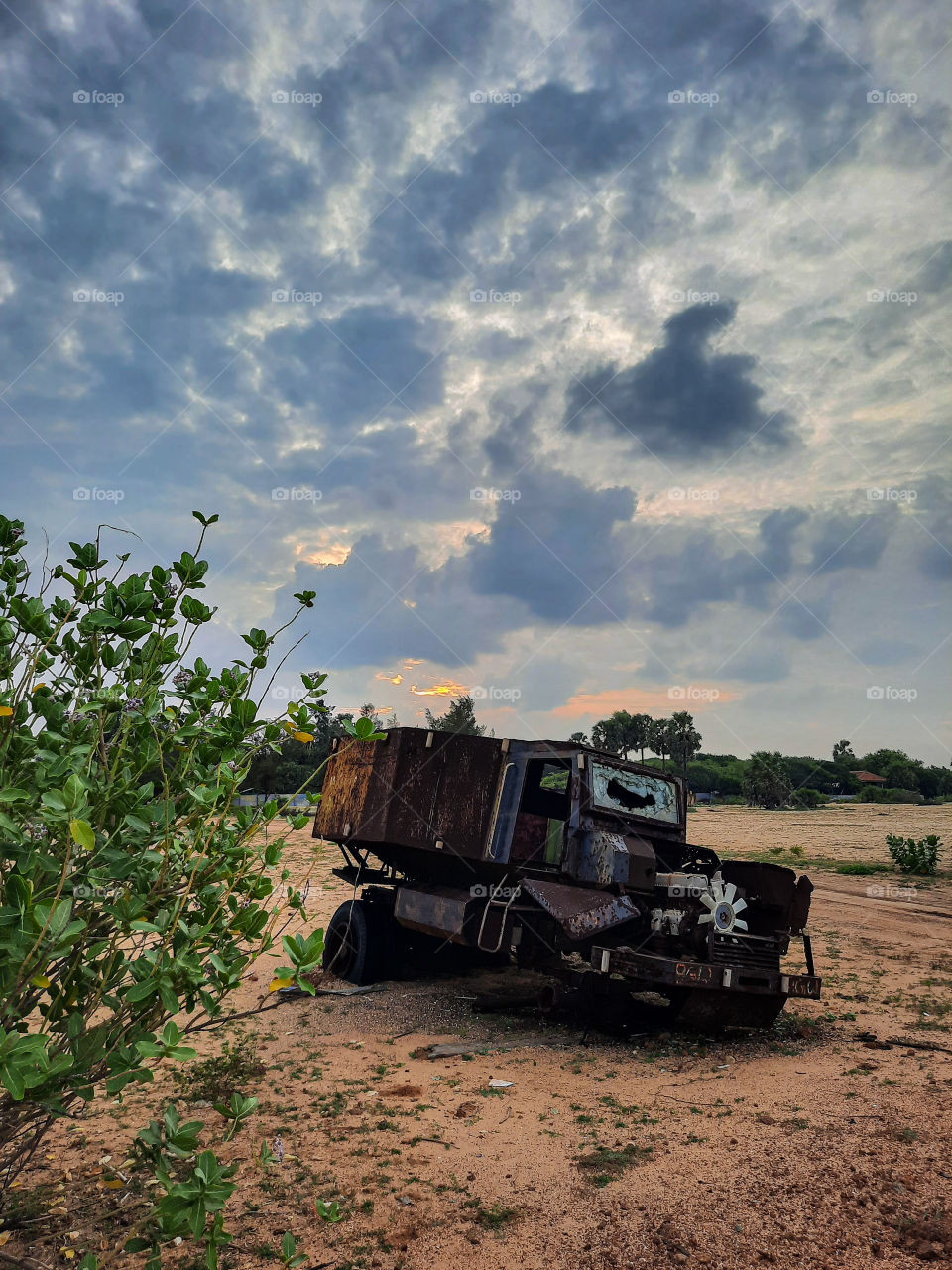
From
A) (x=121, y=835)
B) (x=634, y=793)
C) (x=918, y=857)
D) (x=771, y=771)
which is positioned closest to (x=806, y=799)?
(x=771, y=771)

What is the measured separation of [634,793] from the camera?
814cm

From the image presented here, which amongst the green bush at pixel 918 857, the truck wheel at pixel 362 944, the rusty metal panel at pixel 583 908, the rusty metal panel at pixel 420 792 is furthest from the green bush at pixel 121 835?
the green bush at pixel 918 857

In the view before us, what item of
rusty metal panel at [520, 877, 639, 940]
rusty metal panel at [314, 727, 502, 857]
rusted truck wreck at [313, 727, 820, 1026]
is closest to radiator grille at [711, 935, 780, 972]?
rusted truck wreck at [313, 727, 820, 1026]

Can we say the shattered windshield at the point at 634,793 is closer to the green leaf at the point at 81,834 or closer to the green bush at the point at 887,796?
the green leaf at the point at 81,834

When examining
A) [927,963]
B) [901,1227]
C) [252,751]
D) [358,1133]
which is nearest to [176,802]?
[252,751]

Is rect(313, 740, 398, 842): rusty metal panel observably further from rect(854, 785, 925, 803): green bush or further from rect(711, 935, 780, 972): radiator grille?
rect(854, 785, 925, 803): green bush

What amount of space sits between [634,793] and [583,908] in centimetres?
193

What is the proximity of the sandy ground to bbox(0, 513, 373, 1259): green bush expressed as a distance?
1.12m

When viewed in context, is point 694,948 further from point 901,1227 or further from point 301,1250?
point 301,1250

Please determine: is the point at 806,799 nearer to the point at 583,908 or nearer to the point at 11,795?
the point at 583,908

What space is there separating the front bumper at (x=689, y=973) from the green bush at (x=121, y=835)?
430cm

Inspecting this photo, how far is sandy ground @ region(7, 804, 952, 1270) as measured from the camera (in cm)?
350

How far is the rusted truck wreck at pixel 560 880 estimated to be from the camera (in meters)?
6.57

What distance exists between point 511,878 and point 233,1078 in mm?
2945
